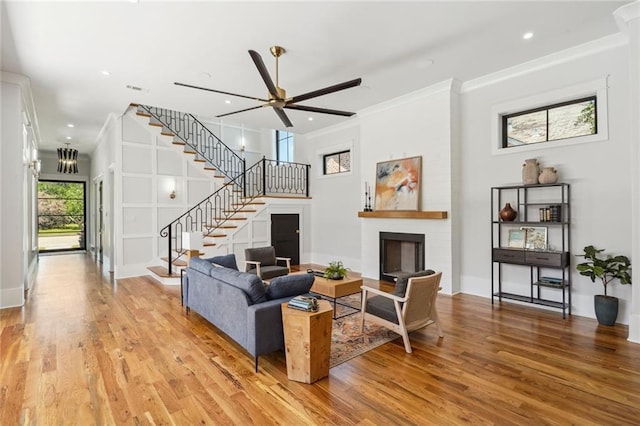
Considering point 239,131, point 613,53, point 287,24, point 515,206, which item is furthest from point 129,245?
point 613,53

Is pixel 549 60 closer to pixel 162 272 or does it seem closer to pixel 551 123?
pixel 551 123

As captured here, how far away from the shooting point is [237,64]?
190 inches

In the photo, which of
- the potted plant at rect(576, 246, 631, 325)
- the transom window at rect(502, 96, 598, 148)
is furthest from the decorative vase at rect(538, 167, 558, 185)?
the potted plant at rect(576, 246, 631, 325)

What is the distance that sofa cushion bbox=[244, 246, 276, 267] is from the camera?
6.01 metres

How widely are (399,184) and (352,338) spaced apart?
3.57 metres

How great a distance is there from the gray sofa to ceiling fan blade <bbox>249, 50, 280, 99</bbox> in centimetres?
214

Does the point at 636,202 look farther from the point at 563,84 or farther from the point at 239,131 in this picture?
the point at 239,131

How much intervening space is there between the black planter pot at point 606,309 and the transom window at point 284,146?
830 centimetres

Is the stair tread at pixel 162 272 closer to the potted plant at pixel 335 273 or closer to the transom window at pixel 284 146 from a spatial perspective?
the potted plant at pixel 335 273

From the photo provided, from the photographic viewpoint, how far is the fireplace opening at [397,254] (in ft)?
21.1

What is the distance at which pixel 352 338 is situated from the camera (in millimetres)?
3811

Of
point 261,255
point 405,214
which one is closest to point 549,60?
point 405,214

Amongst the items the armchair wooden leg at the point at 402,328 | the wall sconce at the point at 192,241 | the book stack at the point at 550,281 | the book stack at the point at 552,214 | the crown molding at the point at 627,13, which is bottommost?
the armchair wooden leg at the point at 402,328

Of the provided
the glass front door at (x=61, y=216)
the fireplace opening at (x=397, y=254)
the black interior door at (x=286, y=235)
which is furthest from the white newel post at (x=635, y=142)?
the glass front door at (x=61, y=216)
